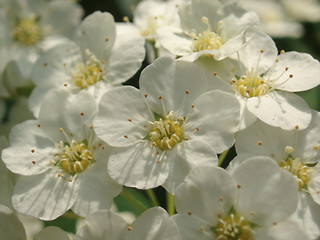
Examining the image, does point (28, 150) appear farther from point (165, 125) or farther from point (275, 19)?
point (275, 19)

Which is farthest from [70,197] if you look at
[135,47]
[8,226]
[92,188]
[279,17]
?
[279,17]

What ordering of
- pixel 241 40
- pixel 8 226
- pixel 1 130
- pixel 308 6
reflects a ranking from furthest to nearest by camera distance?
pixel 308 6, pixel 1 130, pixel 241 40, pixel 8 226

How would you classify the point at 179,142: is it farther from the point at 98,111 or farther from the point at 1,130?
the point at 1,130

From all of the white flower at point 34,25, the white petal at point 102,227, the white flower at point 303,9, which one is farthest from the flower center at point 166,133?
the white flower at point 303,9

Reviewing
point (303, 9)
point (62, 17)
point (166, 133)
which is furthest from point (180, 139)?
point (303, 9)

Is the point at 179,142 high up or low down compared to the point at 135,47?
down

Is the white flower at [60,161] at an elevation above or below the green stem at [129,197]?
above

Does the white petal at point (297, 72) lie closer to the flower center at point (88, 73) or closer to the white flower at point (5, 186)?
the flower center at point (88, 73)
